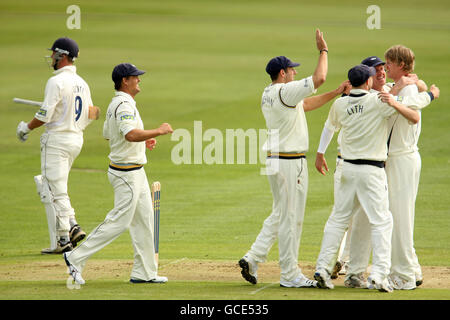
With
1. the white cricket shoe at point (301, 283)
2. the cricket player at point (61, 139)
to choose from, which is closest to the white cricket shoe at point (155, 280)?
the white cricket shoe at point (301, 283)

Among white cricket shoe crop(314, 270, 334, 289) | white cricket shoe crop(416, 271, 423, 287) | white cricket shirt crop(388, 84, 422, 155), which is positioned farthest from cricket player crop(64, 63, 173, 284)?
white cricket shoe crop(416, 271, 423, 287)

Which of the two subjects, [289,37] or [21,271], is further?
[289,37]

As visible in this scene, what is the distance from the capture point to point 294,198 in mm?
8594

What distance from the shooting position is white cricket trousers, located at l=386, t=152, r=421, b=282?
8.47 meters

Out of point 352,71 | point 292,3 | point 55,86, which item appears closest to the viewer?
point 352,71

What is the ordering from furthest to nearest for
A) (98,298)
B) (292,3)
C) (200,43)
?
(292,3)
(200,43)
(98,298)

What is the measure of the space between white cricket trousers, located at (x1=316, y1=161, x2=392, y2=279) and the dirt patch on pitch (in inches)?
27.7

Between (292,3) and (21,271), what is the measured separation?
5140cm

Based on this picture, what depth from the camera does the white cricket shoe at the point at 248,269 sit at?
8.66 metres

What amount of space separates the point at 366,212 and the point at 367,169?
1.48 ft

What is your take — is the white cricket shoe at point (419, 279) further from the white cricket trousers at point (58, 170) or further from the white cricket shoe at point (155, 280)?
the white cricket trousers at point (58, 170)

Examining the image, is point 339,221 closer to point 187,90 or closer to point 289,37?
point 187,90

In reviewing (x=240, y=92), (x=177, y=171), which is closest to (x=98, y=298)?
(x=177, y=171)

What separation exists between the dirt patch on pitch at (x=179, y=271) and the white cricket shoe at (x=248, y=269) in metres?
0.34
